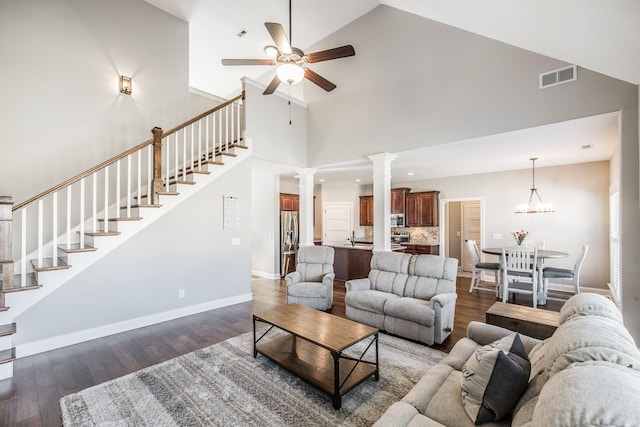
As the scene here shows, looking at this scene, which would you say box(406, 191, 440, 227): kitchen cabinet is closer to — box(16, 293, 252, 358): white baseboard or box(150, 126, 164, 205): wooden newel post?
box(16, 293, 252, 358): white baseboard

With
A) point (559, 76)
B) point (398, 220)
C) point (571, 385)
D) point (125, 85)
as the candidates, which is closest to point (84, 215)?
point (125, 85)

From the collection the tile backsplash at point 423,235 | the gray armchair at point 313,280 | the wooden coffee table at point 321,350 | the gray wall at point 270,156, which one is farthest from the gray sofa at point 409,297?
the tile backsplash at point 423,235

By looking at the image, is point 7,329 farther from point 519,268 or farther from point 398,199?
point 398,199

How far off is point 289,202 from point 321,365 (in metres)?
5.50

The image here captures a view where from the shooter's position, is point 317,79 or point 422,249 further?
point 422,249

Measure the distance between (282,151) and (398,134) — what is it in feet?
7.59

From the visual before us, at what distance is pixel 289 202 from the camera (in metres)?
7.84

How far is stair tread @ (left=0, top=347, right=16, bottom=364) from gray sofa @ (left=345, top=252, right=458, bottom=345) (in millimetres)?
3575

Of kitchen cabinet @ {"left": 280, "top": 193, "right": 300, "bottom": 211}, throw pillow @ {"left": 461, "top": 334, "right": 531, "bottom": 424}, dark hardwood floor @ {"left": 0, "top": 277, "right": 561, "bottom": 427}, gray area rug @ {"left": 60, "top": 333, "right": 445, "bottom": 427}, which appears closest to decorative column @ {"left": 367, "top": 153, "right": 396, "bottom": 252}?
dark hardwood floor @ {"left": 0, "top": 277, "right": 561, "bottom": 427}

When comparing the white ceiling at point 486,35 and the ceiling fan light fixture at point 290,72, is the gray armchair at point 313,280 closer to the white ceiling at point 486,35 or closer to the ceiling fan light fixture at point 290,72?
the white ceiling at point 486,35

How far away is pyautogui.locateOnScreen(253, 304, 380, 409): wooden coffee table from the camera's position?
7.73 feet

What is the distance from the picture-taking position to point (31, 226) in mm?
3764

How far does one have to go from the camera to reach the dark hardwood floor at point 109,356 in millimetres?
2396

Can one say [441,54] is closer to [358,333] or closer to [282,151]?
[282,151]
